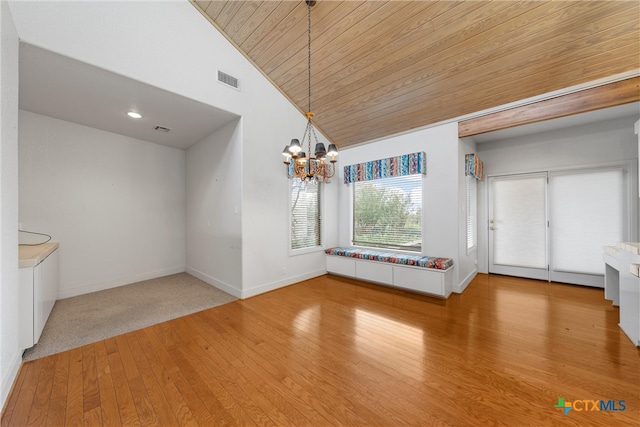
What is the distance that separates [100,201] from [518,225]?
25.7 ft

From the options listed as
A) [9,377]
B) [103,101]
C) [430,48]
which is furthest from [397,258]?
[103,101]

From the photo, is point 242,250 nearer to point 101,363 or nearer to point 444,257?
point 101,363

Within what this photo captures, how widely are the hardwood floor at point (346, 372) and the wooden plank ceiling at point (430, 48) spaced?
3.04 metres

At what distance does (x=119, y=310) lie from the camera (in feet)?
10.4

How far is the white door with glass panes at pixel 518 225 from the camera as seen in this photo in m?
4.45

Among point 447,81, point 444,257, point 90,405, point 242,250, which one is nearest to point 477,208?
point 444,257

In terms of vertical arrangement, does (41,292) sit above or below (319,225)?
below

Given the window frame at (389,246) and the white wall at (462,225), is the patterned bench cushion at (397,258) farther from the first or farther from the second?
the white wall at (462,225)

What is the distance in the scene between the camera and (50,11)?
2.22 m

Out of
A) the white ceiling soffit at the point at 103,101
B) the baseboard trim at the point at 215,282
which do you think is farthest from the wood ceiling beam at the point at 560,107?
the baseboard trim at the point at 215,282

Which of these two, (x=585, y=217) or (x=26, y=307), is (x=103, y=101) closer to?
(x=26, y=307)

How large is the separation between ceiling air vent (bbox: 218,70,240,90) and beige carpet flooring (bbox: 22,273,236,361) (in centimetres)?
326

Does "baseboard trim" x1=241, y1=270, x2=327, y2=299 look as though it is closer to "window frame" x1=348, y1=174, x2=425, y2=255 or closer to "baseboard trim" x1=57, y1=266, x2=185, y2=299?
"window frame" x1=348, y1=174, x2=425, y2=255

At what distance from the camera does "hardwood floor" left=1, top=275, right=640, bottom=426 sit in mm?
1534
